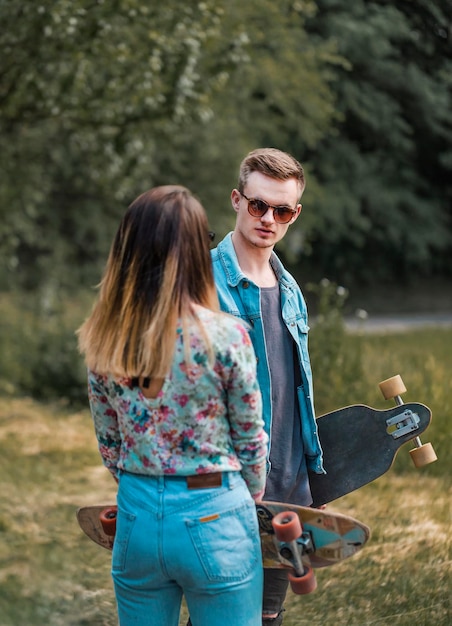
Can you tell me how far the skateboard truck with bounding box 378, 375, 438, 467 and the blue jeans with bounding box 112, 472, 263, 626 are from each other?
694 mm

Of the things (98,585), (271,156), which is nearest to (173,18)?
(98,585)

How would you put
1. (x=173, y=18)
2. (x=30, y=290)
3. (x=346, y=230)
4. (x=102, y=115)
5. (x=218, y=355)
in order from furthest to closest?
(x=346, y=230), (x=30, y=290), (x=102, y=115), (x=173, y=18), (x=218, y=355)

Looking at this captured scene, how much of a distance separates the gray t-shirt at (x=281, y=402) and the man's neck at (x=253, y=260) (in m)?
0.04

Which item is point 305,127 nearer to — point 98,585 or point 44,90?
point 44,90

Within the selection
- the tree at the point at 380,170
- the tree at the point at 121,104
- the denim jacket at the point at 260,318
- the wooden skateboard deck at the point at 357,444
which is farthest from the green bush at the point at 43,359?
the denim jacket at the point at 260,318

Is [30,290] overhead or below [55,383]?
below

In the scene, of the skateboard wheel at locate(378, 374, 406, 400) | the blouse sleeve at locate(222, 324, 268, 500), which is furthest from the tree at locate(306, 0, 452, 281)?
the blouse sleeve at locate(222, 324, 268, 500)

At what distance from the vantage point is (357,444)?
3.12m

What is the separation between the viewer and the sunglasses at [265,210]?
2.96m

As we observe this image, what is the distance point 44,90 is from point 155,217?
284 inches

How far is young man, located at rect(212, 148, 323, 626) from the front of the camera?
2.96 m

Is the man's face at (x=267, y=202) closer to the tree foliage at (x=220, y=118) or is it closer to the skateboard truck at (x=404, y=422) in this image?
the skateboard truck at (x=404, y=422)

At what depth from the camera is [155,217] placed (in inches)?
90.8

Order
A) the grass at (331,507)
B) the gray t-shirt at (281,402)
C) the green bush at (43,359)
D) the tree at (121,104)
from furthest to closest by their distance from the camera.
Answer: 1. the green bush at (43,359)
2. the tree at (121,104)
3. the grass at (331,507)
4. the gray t-shirt at (281,402)
